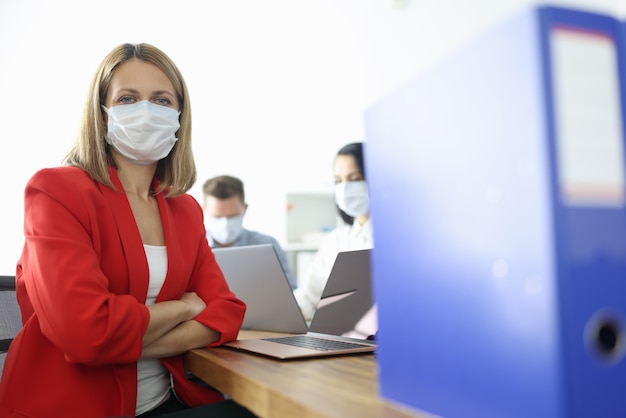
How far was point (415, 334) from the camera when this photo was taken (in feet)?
1.67

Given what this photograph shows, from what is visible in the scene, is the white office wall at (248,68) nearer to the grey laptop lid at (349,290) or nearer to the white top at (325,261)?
the white top at (325,261)

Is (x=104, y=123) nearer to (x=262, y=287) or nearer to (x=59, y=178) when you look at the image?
(x=59, y=178)

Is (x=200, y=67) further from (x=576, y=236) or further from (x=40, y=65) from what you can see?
(x=576, y=236)

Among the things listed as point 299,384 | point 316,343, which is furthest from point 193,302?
point 299,384

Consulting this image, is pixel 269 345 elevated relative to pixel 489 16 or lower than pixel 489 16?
lower

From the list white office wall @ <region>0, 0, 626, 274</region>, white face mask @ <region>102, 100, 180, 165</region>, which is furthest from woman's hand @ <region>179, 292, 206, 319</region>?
white office wall @ <region>0, 0, 626, 274</region>

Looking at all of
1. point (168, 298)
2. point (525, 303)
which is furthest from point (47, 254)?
point (525, 303)

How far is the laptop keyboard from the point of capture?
1.05 metres

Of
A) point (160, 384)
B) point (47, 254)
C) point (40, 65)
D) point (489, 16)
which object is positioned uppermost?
point (489, 16)

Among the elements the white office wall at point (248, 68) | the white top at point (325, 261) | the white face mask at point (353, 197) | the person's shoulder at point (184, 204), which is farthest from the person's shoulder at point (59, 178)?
the white office wall at point (248, 68)

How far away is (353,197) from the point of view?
222 centimetres

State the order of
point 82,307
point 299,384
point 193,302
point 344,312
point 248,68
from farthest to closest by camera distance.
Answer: point 248,68, point 344,312, point 193,302, point 82,307, point 299,384

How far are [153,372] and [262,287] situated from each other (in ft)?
1.38

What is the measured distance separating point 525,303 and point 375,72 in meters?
3.99
